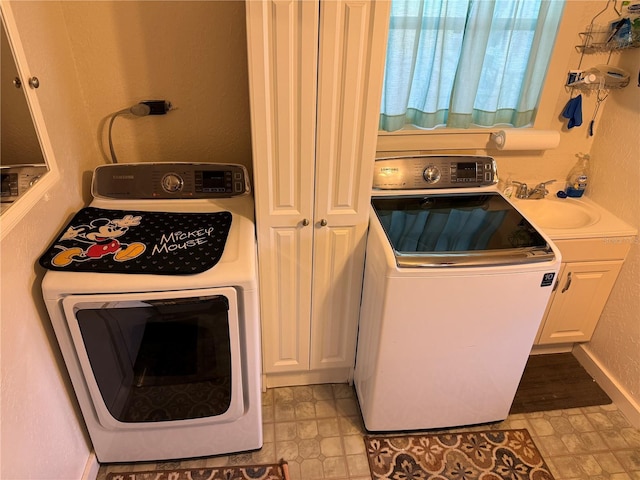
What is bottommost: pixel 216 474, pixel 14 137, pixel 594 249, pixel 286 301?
pixel 216 474

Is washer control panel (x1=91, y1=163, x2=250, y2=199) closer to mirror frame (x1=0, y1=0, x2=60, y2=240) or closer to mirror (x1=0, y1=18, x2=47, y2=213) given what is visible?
mirror frame (x1=0, y1=0, x2=60, y2=240)

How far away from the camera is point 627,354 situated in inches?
79.1

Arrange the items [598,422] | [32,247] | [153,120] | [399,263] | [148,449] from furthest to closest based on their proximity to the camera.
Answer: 1. [598,422]
2. [153,120]
3. [148,449]
4. [399,263]
5. [32,247]

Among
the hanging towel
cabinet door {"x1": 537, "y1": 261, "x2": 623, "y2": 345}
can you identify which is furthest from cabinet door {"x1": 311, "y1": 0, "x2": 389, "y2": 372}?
the hanging towel

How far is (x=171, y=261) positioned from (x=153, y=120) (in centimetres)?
74

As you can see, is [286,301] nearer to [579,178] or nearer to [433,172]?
[433,172]

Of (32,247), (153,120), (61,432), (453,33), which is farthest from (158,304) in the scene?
(453,33)

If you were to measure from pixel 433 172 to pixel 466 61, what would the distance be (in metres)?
0.47

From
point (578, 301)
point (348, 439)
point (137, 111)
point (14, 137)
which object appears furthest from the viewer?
point (578, 301)

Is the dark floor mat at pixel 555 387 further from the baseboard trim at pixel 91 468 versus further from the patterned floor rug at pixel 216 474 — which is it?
the baseboard trim at pixel 91 468

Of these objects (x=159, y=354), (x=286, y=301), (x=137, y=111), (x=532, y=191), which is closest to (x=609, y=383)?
(x=532, y=191)

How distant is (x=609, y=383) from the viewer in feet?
6.88

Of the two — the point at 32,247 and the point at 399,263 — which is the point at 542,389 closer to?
the point at 399,263

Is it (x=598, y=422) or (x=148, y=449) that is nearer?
(x=148, y=449)
